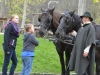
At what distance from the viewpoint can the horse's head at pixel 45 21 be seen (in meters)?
9.10

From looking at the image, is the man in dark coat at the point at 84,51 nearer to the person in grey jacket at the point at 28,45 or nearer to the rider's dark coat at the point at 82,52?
the rider's dark coat at the point at 82,52

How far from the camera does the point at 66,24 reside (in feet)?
28.0

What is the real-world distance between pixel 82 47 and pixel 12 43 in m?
2.67

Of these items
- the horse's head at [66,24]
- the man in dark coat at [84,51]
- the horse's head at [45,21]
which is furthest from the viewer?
the horse's head at [45,21]

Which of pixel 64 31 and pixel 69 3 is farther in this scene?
pixel 69 3

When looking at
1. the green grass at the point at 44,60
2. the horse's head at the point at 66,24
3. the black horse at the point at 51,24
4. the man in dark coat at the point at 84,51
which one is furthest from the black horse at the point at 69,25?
the green grass at the point at 44,60

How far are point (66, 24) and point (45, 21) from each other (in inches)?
39.0

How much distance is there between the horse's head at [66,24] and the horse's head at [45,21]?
0.82 m

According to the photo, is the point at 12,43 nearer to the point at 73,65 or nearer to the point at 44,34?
the point at 44,34

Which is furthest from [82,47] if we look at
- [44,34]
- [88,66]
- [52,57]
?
[52,57]

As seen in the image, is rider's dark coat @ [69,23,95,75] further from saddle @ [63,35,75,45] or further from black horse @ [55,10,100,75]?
saddle @ [63,35,75,45]

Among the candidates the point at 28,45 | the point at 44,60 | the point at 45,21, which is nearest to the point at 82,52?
the point at 28,45

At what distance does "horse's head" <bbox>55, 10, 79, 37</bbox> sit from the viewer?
8.39 meters

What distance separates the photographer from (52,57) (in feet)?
43.6
